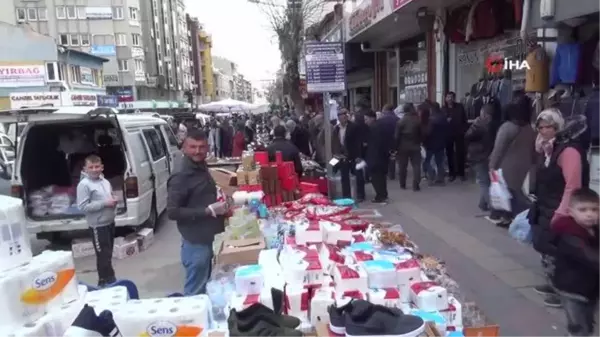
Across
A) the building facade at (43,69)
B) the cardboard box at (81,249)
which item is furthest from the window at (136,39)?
the cardboard box at (81,249)

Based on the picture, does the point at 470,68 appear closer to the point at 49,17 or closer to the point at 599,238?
the point at 599,238

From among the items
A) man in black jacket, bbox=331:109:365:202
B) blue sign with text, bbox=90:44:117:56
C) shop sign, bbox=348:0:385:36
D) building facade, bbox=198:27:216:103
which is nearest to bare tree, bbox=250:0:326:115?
shop sign, bbox=348:0:385:36

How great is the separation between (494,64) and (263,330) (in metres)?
10.2

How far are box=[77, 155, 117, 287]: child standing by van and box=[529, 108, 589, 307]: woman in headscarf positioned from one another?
4336 mm

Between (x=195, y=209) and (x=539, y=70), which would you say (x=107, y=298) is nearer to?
(x=195, y=209)

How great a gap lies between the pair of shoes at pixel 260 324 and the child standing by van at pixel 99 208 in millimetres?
3490

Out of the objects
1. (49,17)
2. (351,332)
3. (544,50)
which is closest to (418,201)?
(544,50)

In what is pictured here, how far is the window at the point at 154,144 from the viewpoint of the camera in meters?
8.83

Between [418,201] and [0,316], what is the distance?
8.16 m

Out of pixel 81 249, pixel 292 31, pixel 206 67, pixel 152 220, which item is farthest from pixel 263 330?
pixel 206 67

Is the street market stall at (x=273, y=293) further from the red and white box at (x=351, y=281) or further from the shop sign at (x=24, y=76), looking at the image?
the shop sign at (x=24, y=76)

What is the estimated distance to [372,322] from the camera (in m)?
2.35

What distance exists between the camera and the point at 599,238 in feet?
10.7

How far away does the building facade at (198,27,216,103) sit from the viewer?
4510 inches
